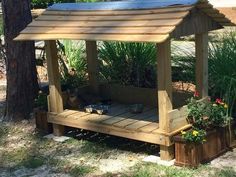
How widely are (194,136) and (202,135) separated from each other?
0.34 feet

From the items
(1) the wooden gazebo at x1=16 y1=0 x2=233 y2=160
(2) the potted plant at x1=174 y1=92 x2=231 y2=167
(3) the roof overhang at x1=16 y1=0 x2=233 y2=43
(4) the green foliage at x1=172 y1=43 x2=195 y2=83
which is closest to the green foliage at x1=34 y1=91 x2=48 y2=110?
(1) the wooden gazebo at x1=16 y1=0 x2=233 y2=160

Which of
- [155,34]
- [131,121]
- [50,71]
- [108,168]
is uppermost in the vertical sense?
[155,34]

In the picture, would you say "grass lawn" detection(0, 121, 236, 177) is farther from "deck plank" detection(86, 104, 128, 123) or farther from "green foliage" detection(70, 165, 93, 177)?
"deck plank" detection(86, 104, 128, 123)

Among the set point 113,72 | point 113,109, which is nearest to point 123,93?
point 113,109

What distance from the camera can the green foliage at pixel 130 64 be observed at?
727cm

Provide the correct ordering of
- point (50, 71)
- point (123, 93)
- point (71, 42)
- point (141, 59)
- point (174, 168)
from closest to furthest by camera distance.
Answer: point (174, 168) < point (50, 71) < point (123, 93) < point (141, 59) < point (71, 42)

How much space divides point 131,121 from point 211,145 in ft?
3.14

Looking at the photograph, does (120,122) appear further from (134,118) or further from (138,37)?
(138,37)

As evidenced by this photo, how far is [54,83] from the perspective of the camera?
6.06 m

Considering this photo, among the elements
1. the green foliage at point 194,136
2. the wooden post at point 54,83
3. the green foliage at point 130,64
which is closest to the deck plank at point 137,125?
the green foliage at point 194,136

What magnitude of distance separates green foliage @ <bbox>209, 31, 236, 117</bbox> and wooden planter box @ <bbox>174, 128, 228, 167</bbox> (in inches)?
17.1

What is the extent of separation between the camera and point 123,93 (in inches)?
261

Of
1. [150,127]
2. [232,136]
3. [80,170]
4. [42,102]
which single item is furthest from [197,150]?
[42,102]

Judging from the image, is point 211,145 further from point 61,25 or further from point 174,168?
point 61,25
